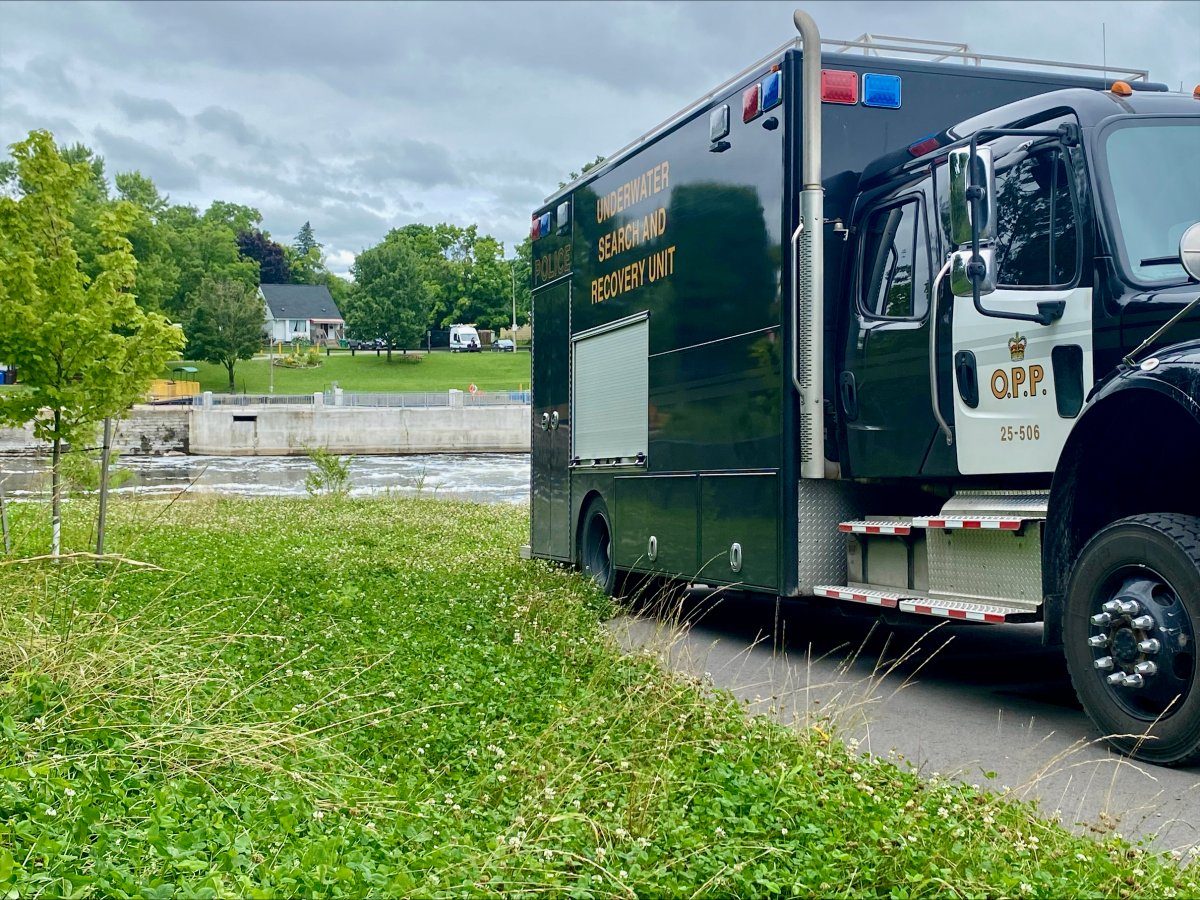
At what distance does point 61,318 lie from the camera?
38.3 ft

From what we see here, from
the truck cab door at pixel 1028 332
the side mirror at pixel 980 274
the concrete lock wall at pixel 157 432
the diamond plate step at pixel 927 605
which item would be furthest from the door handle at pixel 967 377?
the concrete lock wall at pixel 157 432

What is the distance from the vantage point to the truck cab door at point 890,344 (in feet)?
25.8

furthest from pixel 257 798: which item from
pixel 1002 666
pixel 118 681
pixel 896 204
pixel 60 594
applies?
pixel 1002 666

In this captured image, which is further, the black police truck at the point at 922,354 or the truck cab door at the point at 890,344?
the truck cab door at the point at 890,344

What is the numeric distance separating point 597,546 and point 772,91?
5.11 m

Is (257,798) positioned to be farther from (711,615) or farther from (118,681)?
(711,615)

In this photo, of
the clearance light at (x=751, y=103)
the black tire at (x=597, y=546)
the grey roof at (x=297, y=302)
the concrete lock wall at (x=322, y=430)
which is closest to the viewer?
the clearance light at (x=751, y=103)

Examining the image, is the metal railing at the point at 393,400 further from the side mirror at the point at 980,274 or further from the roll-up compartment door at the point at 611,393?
the side mirror at the point at 980,274

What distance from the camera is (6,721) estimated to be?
5.02 m

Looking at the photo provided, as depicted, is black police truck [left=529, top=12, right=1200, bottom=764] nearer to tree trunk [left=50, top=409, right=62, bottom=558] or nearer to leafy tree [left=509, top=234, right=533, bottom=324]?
tree trunk [left=50, top=409, right=62, bottom=558]

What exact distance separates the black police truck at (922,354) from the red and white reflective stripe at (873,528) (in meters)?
0.02

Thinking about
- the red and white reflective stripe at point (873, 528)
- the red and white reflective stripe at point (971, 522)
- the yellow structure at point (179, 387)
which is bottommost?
the red and white reflective stripe at point (873, 528)

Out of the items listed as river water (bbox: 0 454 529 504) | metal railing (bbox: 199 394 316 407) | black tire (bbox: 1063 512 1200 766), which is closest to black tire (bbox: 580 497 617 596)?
black tire (bbox: 1063 512 1200 766)

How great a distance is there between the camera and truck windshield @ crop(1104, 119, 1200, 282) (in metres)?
6.54
